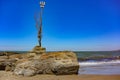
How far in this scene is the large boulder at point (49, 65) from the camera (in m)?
6.14

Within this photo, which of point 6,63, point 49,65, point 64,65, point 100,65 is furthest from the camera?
Answer: point 100,65

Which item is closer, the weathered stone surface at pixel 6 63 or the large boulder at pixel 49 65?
the large boulder at pixel 49 65

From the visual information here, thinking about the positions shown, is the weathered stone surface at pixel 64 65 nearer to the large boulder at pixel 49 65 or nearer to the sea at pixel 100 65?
the large boulder at pixel 49 65

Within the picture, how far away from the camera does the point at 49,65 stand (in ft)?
20.8

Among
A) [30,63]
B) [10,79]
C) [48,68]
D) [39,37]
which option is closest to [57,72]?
[48,68]

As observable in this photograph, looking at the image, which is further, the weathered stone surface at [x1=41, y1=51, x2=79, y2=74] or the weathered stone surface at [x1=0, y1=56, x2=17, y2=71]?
the weathered stone surface at [x1=0, y1=56, x2=17, y2=71]

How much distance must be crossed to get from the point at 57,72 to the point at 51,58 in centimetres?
39

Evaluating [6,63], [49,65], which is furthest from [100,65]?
[49,65]

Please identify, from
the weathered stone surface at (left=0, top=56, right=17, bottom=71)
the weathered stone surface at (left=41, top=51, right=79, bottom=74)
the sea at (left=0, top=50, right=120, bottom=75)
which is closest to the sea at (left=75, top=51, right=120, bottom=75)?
the sea at (left=0, top=50, right=120, bottom=75)

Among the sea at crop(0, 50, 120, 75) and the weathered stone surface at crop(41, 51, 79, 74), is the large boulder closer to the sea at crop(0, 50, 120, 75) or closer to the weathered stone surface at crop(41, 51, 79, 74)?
the weathered stone surface at crop(41, 51, 79, 74)

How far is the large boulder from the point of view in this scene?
242 inches

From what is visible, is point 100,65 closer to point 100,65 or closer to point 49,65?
point 100,65

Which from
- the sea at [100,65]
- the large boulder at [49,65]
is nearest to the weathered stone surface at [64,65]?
the large boulder at [49,65]

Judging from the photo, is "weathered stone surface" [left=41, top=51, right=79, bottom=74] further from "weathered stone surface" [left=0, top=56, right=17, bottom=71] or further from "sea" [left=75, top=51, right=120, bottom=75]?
"weathered stone surface" [left=0, top=56, right=17, bottom=71]
